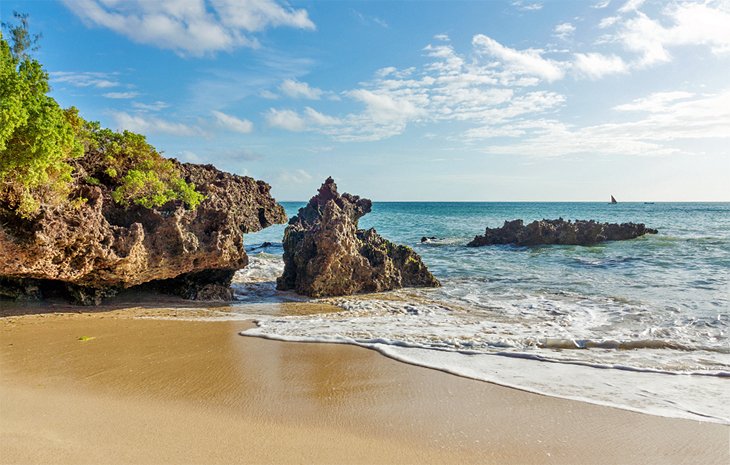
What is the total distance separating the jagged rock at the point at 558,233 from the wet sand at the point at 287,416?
2149 cm

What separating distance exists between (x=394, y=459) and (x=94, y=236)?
6.94m

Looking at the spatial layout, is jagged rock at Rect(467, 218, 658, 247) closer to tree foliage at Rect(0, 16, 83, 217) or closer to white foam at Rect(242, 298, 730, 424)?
white foam at Rect(242, 298, 730, 424)

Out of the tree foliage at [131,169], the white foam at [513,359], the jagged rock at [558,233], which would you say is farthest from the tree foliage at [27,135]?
the jagged rock at [558,233]

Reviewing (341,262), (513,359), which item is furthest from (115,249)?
(513,359)

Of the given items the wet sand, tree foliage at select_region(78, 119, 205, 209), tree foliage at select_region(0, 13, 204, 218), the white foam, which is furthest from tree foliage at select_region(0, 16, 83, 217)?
the white foam

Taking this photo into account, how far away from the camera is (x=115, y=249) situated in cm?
840

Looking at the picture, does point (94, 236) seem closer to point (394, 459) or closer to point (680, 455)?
point (394, 459)

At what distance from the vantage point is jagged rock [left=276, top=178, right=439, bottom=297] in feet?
38.2

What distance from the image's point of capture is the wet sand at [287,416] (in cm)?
376

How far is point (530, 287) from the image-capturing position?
13.0 metres

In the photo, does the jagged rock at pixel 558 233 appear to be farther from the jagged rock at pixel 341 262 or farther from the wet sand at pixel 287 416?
the wet sand at pixel 287 416

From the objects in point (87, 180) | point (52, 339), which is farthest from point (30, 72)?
point (52, 339)

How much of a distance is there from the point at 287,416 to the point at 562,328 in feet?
19.9

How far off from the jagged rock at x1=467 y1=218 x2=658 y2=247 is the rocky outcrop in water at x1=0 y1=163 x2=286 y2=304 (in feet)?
61.6
